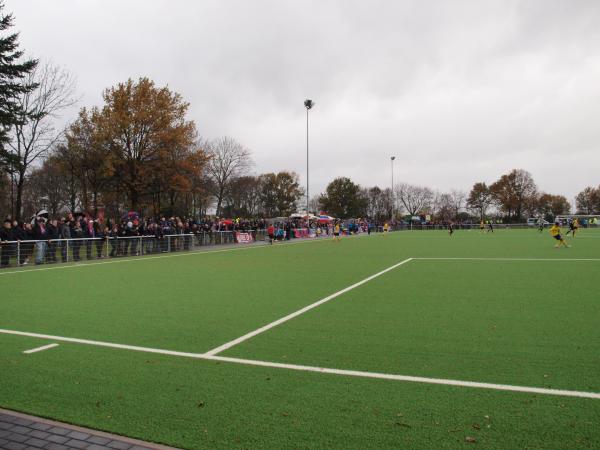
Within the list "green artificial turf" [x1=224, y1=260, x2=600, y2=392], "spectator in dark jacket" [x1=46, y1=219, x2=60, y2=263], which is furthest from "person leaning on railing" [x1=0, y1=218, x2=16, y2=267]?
"green artificial turf" [x1=224, y1=260, x2=600, y2=392]

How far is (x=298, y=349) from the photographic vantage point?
A: 5539 millimetres

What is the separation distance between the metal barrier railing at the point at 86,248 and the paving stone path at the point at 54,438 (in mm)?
14803

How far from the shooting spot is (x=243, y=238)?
3519 cm

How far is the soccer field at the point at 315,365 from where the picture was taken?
3.44 meters

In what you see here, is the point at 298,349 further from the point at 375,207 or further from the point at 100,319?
the point at 375,207

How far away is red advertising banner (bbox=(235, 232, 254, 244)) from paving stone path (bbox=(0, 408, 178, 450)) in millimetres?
30659

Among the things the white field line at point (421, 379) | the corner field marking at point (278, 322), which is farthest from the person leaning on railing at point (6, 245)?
the white field line at point (421, 379)

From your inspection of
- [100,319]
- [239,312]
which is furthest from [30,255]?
[239,312]

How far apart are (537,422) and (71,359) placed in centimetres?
489

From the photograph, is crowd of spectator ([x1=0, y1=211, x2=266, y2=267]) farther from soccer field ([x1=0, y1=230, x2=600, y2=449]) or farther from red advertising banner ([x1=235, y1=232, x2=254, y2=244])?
red advertising banner ([x1=235, y1=232, x2=254, y2=244])

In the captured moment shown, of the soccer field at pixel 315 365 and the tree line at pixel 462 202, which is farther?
the tree line at pixel 462 202

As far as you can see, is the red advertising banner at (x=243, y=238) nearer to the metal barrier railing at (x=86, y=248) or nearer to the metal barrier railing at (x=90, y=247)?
the metal barrier railing at (x=90, y=247)

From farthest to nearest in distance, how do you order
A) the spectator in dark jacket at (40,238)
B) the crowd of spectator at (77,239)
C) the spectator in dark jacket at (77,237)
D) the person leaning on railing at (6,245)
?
the spectator in dark jacket at (77,237) → the spectator in dark jacket at (40,238) → the crowd of spectator at (77,239) → the person leaning on railing at (6,245)

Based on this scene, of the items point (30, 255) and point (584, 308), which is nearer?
point (584, 308)
